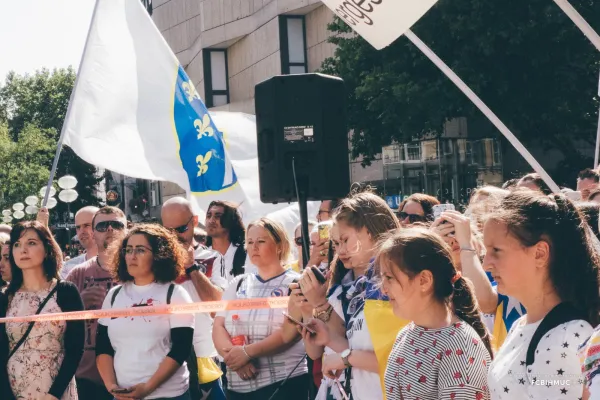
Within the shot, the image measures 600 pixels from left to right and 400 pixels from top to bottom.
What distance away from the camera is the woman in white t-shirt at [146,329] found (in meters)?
5.24

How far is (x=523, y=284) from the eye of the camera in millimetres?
2717

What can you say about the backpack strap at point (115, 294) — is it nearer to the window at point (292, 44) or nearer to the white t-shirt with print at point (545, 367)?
the white t-shirt with print at point (545, 367)

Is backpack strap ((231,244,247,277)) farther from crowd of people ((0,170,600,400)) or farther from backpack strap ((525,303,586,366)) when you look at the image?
backpack strap ((525,303,586,366))

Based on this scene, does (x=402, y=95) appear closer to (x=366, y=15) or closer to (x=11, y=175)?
(x=366, y=15)

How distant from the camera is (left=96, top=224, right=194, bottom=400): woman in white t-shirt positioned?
5.24 m

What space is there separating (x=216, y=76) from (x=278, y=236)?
113 ft

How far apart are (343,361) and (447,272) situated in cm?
82

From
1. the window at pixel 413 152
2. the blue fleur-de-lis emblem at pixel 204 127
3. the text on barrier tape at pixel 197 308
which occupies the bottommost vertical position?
the text on barrier tape at pixel 197 308

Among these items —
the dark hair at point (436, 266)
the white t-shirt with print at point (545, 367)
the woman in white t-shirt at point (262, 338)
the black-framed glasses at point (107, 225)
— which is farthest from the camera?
the black-framed glasses at point (107, 225)

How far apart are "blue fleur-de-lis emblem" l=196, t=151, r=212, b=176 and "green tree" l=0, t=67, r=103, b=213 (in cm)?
5336

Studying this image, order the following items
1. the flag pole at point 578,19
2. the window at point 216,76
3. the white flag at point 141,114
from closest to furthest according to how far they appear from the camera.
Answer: the flag pole at point 578,19 < the white flag at point 141,114 < the window at point 216,76

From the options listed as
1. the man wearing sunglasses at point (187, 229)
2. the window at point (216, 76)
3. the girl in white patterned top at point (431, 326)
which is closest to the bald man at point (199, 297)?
the man wearing sunglasses at point (187, 229)

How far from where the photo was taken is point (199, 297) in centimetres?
607

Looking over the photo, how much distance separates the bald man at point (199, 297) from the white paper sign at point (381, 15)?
1.93 meters
